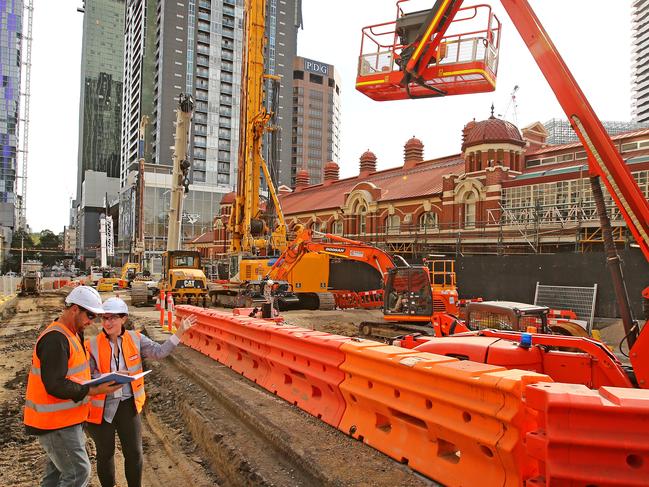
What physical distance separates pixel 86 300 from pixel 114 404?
1.08 m

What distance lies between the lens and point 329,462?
4562 millimetres

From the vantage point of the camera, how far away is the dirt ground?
14.7 ft

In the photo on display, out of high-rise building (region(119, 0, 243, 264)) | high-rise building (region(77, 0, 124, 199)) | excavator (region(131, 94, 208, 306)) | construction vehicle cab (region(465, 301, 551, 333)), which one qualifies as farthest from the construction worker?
high-rise building (region(77, 0, 124, 199))

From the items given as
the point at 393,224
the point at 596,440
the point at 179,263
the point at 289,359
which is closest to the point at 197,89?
the point at 393,224

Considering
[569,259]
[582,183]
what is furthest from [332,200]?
[569,259]

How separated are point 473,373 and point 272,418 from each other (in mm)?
2886

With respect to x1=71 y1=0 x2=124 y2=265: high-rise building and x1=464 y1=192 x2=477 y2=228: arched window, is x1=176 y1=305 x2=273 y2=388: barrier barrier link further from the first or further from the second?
x1=71 y1=0 x2=124 y2=265: high-rise building

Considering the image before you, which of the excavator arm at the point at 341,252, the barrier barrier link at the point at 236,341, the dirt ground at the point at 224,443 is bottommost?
the dirt ground at the point at 224,443

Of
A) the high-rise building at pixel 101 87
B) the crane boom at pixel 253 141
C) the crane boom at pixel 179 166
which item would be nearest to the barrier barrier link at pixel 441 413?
the crane boom at pixel 253 141

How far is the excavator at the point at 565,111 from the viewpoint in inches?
196

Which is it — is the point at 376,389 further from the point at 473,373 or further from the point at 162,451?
the point at 162,451

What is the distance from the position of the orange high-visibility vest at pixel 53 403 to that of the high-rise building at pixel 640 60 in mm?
150012

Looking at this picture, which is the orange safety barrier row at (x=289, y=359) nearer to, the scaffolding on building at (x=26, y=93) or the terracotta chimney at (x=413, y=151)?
the terracotta chimney at (x=413, y=151)

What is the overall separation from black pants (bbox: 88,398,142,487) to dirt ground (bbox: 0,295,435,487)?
2.74ft
